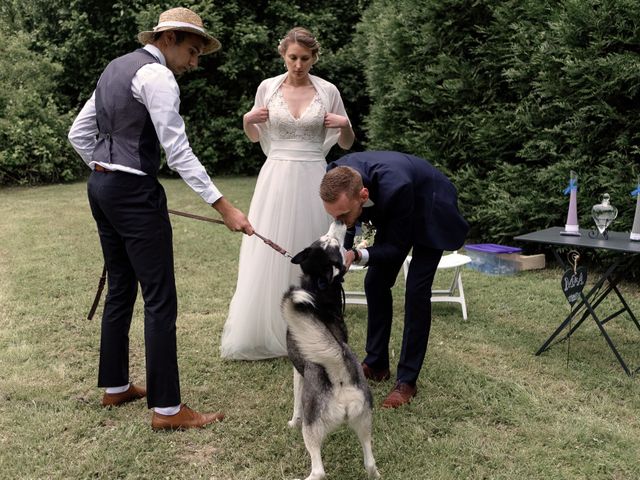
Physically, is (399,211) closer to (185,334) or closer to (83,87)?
(185,334)

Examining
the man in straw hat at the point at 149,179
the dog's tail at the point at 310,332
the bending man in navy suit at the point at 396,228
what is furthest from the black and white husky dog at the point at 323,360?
the man in straw hat at the point at 149,179

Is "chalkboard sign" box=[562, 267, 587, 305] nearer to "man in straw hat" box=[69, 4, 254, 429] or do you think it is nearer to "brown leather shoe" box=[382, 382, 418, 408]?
"brown leather shoe" box=[382, 382, 418, 408]

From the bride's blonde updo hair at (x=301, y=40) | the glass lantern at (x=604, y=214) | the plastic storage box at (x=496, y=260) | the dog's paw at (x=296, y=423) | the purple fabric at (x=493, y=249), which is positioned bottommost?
the plastic storage box at (x=496, y=260)

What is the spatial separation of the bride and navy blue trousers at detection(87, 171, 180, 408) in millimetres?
975

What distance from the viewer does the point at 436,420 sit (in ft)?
10.2

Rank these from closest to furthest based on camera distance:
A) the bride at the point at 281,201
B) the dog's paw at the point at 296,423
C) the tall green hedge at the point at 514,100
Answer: the dog's paw at the point at 296,423, the bride at the point at 281,201, the tall green hedge at the point at 514,100

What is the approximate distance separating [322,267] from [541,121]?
4590 millimetres

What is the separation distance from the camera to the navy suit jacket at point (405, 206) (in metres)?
2.90

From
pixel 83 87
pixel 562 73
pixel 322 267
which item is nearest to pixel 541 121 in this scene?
pixel 562 73

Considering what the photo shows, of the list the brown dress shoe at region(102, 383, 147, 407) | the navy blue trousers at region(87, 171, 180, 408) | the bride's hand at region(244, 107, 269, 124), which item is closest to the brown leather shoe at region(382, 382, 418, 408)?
the navy blue trousers at region(87, 171, 180, 408)

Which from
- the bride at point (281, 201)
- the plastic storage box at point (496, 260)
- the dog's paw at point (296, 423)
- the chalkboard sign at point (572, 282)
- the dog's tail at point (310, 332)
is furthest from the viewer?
the plastic storage box at point (496, 260)

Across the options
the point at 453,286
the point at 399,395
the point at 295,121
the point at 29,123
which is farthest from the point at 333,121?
the point at 29,123

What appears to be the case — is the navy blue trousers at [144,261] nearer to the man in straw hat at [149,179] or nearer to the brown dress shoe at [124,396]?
the man in straw hat at [149,179]

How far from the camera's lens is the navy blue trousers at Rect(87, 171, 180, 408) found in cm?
271
